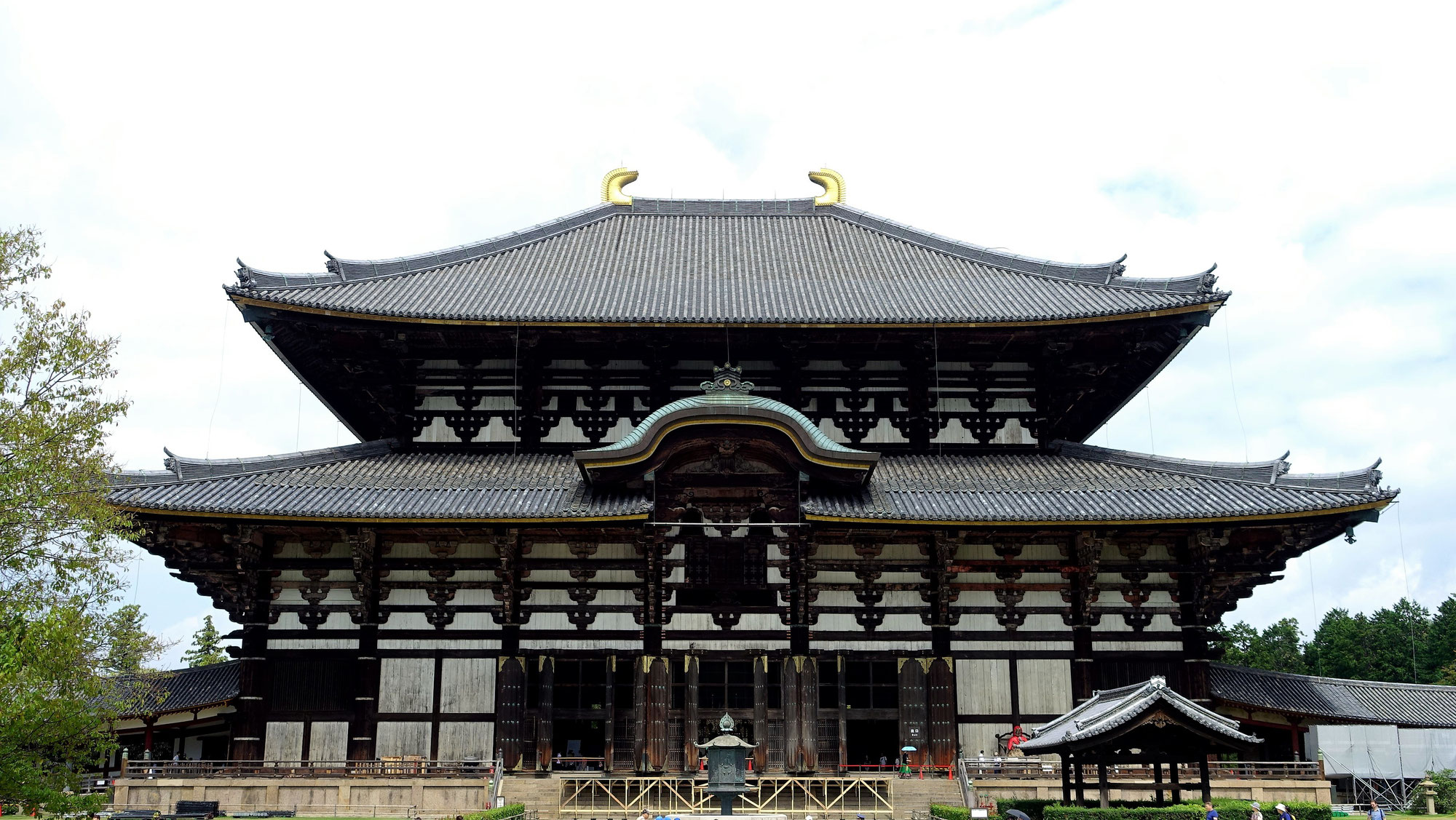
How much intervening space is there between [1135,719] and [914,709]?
792 centimetres

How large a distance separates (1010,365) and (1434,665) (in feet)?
219

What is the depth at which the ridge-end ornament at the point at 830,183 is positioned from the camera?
3759cm

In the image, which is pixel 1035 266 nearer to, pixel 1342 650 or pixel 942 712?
pixel 942 712

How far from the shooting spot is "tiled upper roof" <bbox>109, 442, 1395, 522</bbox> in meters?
24.0

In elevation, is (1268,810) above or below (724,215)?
below

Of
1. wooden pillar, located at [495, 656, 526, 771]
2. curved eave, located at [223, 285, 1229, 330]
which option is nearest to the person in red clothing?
curved eave, located at [223, 285, 1229, 330]

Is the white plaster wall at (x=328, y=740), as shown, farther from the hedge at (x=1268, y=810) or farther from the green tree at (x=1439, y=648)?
the green tree at (x=1439, y=648)

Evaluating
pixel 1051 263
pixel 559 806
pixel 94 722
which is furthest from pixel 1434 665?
pixel 94 722

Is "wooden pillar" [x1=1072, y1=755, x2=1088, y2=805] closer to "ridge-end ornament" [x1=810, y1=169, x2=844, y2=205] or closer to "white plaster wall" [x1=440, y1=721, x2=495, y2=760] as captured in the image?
"white plaster wall" [x1=440, y1=721, x2=495, y2=760]

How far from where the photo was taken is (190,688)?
97.8 ft

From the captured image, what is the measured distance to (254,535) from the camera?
25.0 m

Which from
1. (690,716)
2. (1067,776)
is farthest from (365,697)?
(1067,776)

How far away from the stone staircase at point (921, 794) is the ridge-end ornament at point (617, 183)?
21.6 meters

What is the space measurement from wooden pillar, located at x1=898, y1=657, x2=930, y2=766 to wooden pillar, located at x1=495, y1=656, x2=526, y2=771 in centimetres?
840
